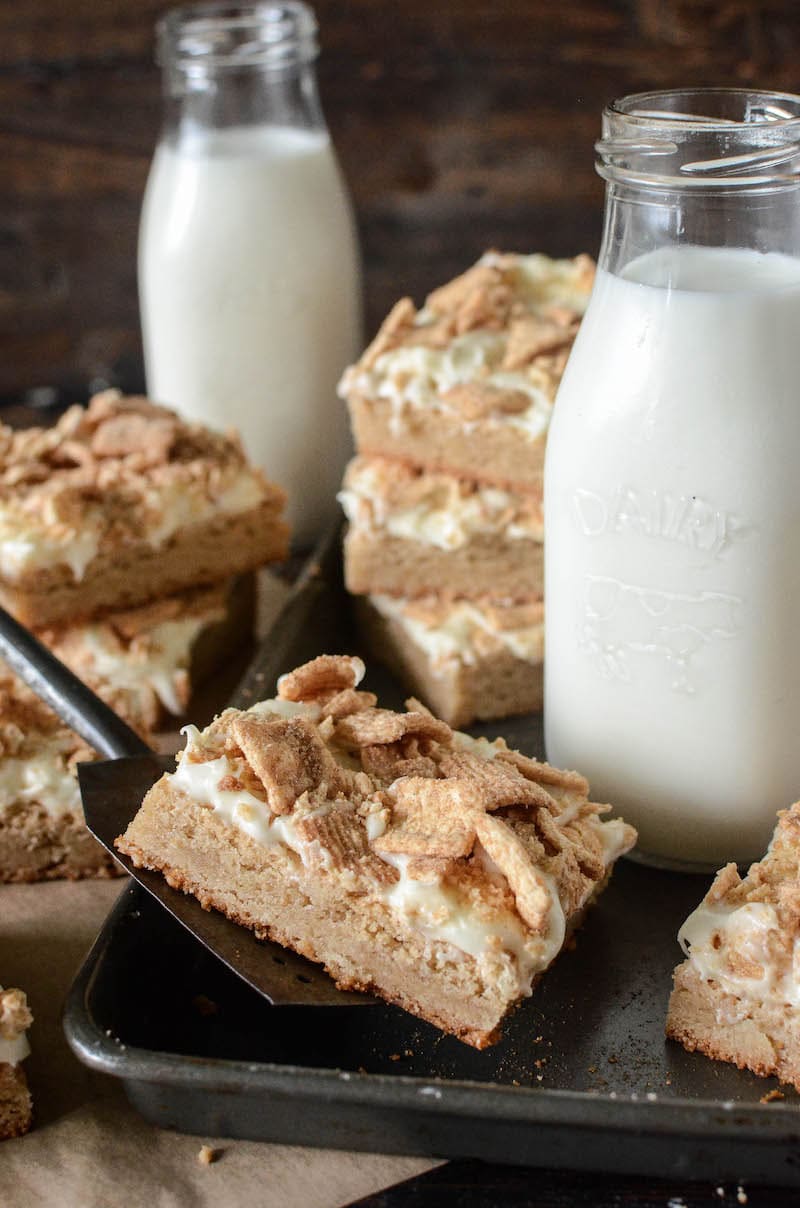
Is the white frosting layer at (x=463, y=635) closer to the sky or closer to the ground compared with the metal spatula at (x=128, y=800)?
closer to the ground

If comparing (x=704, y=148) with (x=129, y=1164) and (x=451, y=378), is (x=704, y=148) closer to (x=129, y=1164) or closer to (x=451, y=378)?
(x=451, y=378)

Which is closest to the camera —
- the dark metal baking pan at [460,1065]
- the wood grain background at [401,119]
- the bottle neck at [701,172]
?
the dark metal baking pan at [460,1065]

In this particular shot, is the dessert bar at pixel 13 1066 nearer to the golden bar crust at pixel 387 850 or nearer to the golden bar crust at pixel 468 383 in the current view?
the golden bar crust at pixel 387 850

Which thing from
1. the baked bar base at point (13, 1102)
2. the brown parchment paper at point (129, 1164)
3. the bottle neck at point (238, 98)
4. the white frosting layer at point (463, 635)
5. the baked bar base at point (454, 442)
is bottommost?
the brown parchment paper at point (129, 1164)

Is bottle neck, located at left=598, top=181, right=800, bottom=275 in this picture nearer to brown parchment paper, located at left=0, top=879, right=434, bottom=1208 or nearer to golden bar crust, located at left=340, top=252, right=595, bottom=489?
golden bar crust, located at left=340, top=252, right=595, bottom=489

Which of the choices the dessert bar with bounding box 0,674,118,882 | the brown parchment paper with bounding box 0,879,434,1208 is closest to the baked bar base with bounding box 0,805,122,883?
the dessert bar with bounding box 0,674,118,882

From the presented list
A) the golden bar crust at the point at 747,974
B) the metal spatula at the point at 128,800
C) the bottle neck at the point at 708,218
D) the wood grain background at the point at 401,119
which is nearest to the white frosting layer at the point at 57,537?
the metal spatula at the point at 128,800
